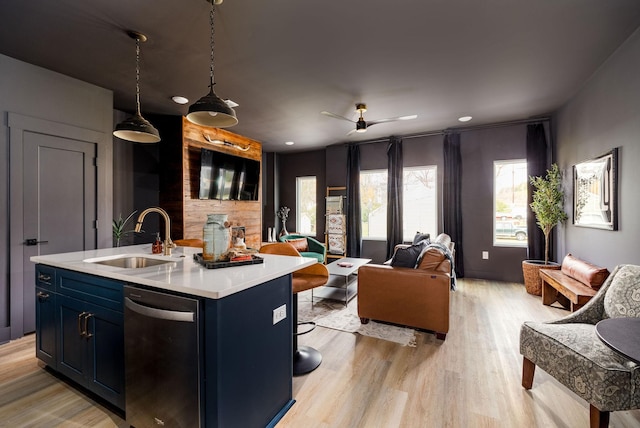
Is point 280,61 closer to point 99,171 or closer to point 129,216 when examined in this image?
point 99,171

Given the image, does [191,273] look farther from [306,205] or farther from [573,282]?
[306,205]

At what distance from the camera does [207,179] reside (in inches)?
193

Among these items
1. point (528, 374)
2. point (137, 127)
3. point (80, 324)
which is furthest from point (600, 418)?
point (137, 127)

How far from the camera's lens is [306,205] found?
7.38 m

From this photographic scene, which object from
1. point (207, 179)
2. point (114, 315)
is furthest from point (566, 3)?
point (207, 179)

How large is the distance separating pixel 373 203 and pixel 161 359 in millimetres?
5466

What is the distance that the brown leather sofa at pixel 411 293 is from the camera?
2846 millimetres

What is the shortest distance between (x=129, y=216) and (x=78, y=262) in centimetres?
264

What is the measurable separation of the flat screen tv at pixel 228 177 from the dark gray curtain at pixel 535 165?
5.22 meters

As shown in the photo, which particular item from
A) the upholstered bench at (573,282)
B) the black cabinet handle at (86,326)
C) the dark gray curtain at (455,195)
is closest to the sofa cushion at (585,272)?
the upholstered bench at (573,282)

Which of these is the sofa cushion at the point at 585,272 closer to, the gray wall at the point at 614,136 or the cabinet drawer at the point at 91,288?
the gray wall at the point at 614,136

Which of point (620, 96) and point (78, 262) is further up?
point (620, 96)

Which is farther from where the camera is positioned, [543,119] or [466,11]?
[543,119]

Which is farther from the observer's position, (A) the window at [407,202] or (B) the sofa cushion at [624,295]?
(A) the window at [407,202]
